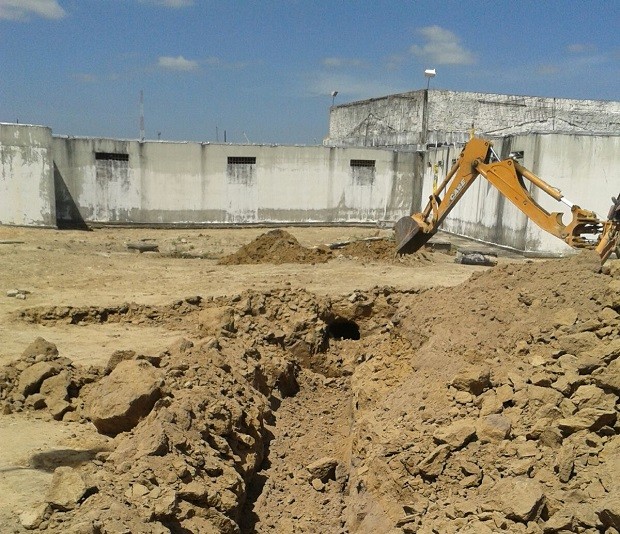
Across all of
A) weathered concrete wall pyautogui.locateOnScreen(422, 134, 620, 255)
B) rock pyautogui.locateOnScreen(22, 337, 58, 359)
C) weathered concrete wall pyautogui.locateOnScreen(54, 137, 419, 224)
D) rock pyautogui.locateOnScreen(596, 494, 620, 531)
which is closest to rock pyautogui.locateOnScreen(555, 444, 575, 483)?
rock pyautogui.locateOnScreen(596, 494, 620, 531)

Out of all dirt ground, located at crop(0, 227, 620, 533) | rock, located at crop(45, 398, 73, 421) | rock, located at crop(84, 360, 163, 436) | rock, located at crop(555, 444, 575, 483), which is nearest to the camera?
rock, located at crop(555, 444, 575, 483)

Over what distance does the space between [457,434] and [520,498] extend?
2.78 ft

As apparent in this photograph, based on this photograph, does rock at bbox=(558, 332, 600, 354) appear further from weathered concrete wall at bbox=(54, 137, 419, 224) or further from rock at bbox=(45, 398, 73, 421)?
weathered concrete wall at bbox=(54, 137, 419, 224)

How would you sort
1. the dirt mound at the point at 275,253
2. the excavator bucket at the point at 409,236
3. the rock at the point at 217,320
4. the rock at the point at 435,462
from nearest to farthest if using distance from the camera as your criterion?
the rock at the point at 435,462, the rock at the point at 217,320, the excavator bucket at the point at 409,236, the dirt mound at the point at 275,253

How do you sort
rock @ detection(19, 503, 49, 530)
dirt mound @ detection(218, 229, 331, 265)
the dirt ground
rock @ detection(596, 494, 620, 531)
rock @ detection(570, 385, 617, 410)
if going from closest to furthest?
rock @ detection(596, 494, 620, 531) < rock @ detection(19, 503, 49, 530) < the dirt ground < rock @ detection(570, 385, 617, 410) < dirt mound @ detection(218, 229, 331, 265)

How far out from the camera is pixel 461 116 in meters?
25.4

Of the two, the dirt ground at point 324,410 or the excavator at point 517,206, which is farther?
the excavator at point 517,206

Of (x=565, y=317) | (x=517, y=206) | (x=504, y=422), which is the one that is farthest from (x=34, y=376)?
(x=517, y=206)

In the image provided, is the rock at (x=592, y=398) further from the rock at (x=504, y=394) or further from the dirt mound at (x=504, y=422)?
the rock at (x=504, y=394)

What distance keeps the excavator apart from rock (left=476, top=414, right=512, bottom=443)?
17.7ft

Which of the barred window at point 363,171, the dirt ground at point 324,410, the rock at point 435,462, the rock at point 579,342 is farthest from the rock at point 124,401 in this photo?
the barred window at point 363,171

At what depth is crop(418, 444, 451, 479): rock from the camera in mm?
4621

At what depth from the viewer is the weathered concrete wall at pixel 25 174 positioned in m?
18.5

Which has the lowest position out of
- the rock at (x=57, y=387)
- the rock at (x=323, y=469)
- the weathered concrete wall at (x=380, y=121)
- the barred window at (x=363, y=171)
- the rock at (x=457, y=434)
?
the rock at (x=323, y=469)
